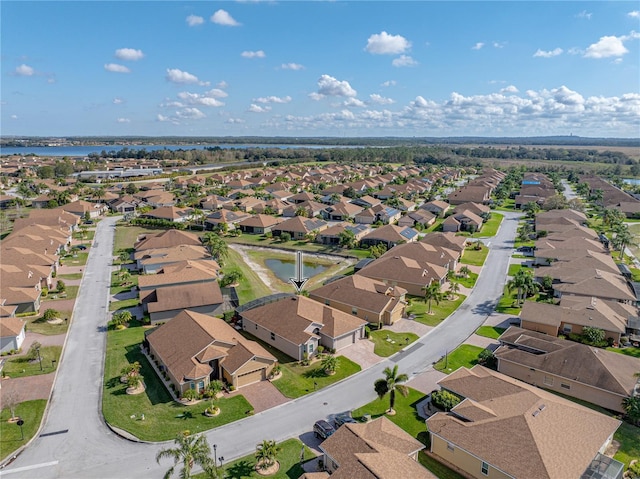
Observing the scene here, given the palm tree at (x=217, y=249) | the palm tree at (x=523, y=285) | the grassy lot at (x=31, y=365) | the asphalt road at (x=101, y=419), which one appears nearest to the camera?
the asphalt road at (x=101, y=419)

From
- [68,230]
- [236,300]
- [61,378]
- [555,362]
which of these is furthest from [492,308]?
[68,230]

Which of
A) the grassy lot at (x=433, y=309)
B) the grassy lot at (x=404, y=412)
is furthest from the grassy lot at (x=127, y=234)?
the grassy lot at (x=404, y=412)

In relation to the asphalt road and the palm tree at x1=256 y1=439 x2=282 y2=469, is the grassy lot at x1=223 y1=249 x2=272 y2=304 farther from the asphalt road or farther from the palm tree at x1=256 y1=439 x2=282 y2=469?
the palm tree at x1=256 y1=439 x2=282 y2=469

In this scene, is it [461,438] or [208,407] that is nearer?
[461,438]

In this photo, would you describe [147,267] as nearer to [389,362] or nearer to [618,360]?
[389,362]

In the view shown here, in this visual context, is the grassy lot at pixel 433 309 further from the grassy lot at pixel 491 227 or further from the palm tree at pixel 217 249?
the grassy lot at pixel 491 227

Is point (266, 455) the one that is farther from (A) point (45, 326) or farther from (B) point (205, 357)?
(A) point (45, 326)
